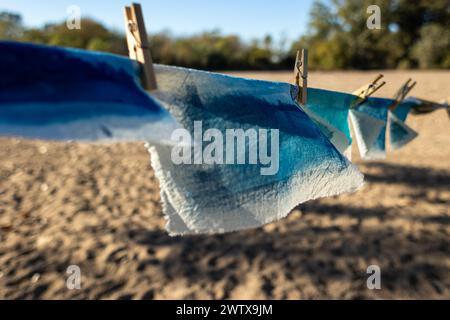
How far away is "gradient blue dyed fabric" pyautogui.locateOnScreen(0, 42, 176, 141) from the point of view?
882 millimetres

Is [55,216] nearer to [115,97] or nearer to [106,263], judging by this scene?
[106,263]

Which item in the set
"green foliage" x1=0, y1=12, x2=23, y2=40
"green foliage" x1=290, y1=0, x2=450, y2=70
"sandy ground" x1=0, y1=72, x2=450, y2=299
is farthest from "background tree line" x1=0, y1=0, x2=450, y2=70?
"sandy ground" x1=0, y1=72, x2=450, y2=299

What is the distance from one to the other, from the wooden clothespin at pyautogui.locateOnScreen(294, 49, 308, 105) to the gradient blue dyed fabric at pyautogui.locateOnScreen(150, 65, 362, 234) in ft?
0.19

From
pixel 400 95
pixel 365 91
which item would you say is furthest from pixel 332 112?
pixel 400 95

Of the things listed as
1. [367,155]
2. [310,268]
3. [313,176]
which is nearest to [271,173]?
[313,176]

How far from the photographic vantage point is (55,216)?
362cm

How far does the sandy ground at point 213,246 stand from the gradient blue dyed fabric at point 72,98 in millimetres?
1931

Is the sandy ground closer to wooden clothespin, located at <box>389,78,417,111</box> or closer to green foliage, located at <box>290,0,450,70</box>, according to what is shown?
wooden clothespin, located at <box>389,78,417,111</box>

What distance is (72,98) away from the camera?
93 cm

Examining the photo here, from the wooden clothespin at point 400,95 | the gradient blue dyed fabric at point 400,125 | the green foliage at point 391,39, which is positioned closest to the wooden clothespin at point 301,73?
the wooden clothespin at point 400,95

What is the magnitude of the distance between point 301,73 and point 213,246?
2066 millimetres

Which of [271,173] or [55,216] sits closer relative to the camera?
[271,173]
